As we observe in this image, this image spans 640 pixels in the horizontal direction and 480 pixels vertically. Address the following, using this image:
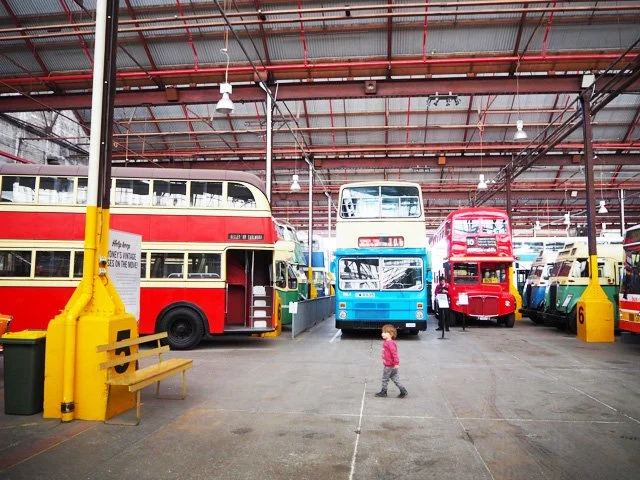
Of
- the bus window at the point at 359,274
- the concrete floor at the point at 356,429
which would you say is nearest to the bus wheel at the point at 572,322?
the bus window at the point at 359,274

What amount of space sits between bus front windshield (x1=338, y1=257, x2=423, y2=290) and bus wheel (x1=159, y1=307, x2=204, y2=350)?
4.52 meters

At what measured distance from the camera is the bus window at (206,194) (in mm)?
12375

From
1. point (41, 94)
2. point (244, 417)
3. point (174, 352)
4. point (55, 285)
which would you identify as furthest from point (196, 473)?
point (41, 94)

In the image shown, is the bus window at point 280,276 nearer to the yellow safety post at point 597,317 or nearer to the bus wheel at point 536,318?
the yellow safety post at point 597,317

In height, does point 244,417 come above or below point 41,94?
below

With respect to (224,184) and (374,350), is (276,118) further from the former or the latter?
(374,350)

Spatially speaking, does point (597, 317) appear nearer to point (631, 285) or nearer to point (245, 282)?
point (631, 285)

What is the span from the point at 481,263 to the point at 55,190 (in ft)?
47.8

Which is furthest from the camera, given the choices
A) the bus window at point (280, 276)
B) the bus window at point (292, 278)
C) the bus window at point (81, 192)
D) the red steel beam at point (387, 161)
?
the red steel beam at point (387, 161)

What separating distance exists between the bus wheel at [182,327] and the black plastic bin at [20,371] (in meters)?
6.12

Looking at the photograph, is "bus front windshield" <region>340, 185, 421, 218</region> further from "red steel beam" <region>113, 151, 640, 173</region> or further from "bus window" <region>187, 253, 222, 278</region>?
"red steel beam" <region>113, 151, 640, 173</region>

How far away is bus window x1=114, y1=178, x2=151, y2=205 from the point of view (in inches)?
477

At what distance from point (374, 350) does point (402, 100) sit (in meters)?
13.7

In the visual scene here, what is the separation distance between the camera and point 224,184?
1247cm
